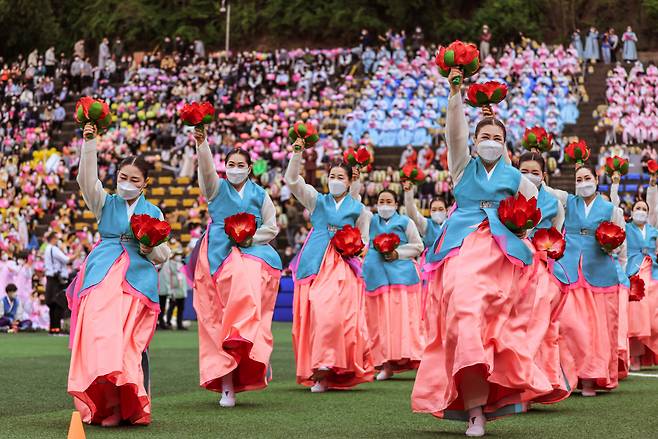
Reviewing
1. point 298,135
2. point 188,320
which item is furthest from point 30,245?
point 298,135

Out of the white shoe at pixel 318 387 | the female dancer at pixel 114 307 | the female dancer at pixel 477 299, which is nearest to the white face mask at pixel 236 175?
the female dancer at pixel 114 307

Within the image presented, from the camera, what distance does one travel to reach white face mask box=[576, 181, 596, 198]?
10.9 metres

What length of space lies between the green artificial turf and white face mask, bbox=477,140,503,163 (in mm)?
1695

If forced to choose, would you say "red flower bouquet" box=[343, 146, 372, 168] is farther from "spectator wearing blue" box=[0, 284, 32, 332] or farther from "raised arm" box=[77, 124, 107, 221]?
"spectator wearing blue" box=[0, 284, 32, 332]

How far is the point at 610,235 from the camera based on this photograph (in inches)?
424

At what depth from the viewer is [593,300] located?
36.0 ft

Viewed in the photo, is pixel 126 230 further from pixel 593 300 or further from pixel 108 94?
pixel 108 94

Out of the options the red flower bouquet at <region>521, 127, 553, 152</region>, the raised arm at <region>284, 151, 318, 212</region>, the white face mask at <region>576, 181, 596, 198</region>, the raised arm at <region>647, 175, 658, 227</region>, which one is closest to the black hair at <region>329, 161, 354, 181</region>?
the raised arm at <region>284, 151, 318, 212</region>

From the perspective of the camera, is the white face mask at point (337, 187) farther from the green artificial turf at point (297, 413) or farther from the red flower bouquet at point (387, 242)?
the green artificial turf at point (297, 413)

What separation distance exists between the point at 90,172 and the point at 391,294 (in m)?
5.43

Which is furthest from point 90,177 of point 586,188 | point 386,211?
point 386,211

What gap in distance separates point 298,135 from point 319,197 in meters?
1.19

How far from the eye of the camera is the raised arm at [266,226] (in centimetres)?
991

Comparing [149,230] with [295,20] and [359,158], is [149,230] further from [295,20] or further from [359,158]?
[295,20]
